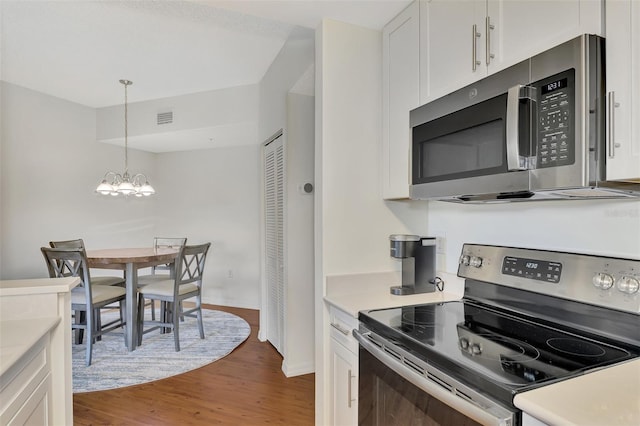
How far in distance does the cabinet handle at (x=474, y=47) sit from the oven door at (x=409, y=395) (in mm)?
1095

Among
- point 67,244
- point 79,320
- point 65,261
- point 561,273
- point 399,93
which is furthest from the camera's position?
point 67,244

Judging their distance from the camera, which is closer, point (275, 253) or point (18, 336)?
point (18, 336)

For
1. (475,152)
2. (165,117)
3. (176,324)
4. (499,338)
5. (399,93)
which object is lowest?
(176,324)

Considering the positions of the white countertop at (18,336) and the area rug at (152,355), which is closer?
the white countertop at (18,336)

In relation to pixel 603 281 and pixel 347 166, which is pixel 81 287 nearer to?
pixel 347 166

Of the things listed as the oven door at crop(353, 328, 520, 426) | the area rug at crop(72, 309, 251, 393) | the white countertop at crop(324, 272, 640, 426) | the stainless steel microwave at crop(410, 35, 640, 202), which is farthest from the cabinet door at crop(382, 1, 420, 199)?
the area rug at crop(72, 309, 251, 393)

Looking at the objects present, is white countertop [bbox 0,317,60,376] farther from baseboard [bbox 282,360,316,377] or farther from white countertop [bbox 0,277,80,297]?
baseboard [bbox 282,360,316,377]

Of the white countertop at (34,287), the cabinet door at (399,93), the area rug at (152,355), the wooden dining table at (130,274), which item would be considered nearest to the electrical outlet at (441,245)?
the cabinet door at (399,93)

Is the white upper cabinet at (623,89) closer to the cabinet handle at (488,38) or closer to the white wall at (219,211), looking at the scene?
the cabinet handle at (488,38)

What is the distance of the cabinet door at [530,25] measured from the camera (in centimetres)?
101

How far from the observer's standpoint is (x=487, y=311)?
5.02 feet

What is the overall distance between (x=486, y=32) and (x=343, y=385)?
160 centimetres

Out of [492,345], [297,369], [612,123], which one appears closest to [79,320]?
[297,369]

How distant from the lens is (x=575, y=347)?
44.0 inches
